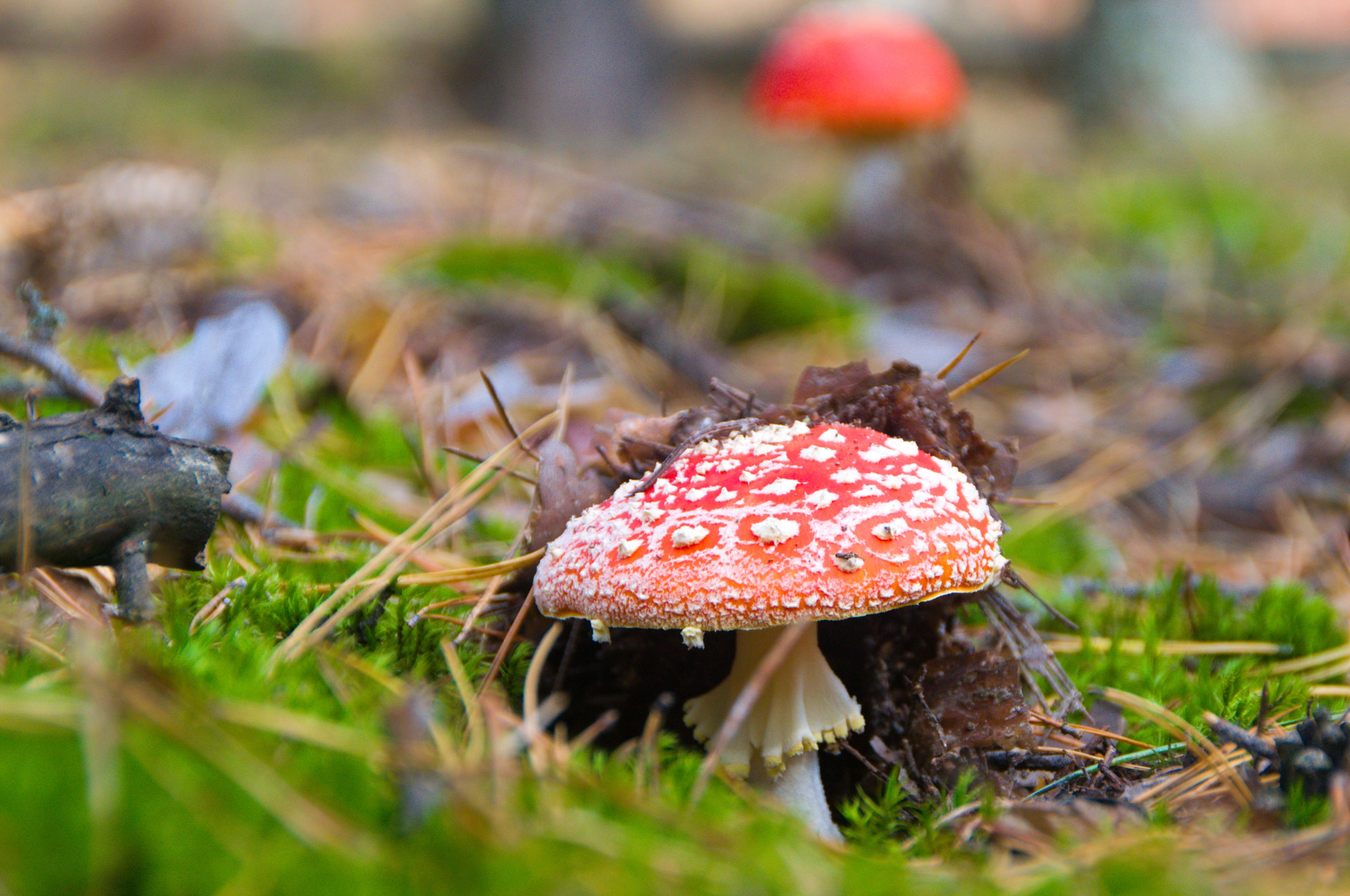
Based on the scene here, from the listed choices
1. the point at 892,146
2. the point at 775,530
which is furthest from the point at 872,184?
the point at 775,530

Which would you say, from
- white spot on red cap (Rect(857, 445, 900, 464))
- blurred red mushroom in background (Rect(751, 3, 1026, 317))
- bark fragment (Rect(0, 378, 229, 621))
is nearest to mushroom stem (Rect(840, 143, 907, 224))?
blurred red mushroom in background (Rect(751, 3, 1026, 317))

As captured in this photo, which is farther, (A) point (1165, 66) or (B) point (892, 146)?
(A) point (1165, 66)

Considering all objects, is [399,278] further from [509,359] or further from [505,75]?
[505,75]

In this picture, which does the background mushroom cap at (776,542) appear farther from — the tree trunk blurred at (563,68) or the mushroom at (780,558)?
the tree trunk blurred at (563,68)

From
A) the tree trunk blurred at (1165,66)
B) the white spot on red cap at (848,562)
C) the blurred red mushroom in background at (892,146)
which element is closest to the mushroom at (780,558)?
the white spot on red cap at (848,562)

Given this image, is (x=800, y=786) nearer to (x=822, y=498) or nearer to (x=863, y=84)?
(x=822, y=498)

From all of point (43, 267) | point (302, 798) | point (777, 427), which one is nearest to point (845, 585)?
point (777, 427)
